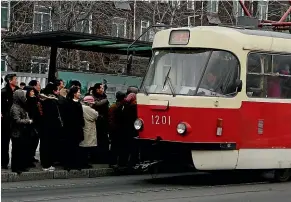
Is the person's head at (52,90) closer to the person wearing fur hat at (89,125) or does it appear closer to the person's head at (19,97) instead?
the person wearing fur hat at (89,125)

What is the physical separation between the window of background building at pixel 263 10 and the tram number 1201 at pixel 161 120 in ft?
78.7

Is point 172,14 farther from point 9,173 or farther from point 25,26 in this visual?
point 9,173

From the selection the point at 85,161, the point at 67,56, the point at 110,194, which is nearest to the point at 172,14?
the point at 67,56

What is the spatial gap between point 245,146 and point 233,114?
779mm

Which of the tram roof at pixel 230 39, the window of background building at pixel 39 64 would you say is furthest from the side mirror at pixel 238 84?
the window of background building at pixel 39 64

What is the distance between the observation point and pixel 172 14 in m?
31.9

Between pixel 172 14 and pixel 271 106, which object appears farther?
pixel 172 14

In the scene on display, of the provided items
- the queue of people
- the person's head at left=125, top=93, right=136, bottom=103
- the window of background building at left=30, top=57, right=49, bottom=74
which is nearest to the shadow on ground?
the queue of people

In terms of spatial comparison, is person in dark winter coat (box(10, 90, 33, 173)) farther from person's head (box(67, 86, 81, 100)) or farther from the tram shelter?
the tram shelter

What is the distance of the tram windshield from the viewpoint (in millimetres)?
13758

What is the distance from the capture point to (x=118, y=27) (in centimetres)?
3450

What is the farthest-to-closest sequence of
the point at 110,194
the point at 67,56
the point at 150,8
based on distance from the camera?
1. the point at 150,8
2. the point at 67,56
3. the point at 110,194

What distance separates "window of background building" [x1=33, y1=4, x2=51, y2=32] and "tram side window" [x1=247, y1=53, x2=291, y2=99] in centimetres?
1842

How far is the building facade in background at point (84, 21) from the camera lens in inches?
1206
